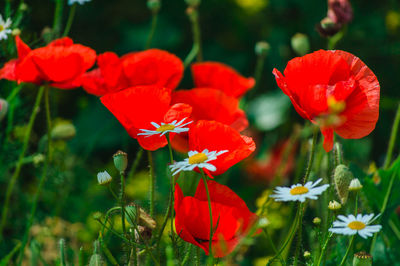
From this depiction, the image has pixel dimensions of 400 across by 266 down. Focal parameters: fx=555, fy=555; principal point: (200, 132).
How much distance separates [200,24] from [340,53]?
1.22 m

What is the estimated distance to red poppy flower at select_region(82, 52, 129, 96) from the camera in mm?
772

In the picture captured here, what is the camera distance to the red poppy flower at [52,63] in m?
0.75

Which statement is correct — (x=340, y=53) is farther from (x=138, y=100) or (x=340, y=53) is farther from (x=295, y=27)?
(x=295, y=27)

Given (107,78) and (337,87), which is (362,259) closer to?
(337,87)

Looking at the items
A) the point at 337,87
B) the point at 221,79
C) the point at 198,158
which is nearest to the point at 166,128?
the point at 198,158

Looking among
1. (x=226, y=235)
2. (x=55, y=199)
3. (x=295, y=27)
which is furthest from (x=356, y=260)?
(x=295, y=27)

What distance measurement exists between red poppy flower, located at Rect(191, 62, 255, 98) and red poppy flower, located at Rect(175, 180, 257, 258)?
0.35 meters

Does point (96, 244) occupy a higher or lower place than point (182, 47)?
higher

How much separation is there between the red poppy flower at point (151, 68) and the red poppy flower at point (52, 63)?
60 millimetres

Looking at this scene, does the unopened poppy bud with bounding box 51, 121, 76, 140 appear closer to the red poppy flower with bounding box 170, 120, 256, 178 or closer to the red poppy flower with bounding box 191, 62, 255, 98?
the red poppy flower with bounding box 191, 62, 255, 98

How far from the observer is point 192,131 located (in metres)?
0.61

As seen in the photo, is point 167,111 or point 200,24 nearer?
point 167,111

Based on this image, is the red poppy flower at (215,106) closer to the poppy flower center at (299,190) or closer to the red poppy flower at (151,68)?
the red poppy flower at (151,68)

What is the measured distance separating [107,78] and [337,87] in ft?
1.08
